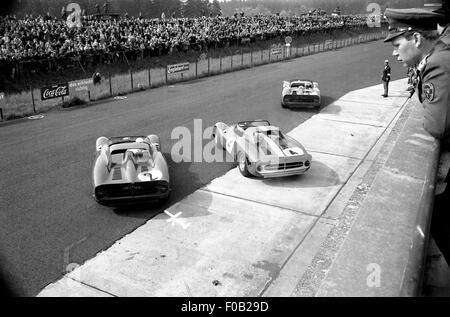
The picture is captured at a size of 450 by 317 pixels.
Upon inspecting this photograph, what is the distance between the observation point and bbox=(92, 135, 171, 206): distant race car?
7980 millimetres

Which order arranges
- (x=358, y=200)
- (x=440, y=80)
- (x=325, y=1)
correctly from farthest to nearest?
(x=325, y=1) < (x=358, y=200) < (x=440, y=80)

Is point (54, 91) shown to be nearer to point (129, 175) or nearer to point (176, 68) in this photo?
point (176, 68)

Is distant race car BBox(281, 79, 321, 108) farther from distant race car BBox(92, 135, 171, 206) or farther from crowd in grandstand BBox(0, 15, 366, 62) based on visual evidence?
crowd in grandstand BBox(0, 15, 366, 62)

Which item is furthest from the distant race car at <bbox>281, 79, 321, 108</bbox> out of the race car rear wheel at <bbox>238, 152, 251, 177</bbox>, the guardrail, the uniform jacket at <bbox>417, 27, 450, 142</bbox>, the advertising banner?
the uniform jacket at <bbox>417, 27, 450, 142</bbox>

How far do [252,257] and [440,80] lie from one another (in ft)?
17.3

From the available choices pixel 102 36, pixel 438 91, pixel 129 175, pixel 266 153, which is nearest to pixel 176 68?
pixel 102 36

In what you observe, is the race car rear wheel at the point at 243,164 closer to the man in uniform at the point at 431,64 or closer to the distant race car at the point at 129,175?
the distant race car at the point at 129,175

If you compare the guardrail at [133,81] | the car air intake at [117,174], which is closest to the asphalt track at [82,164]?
the car air intake at [117,174]

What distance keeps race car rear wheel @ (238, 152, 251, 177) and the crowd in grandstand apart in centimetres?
1705

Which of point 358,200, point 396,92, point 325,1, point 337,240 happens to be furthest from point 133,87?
point 325,1

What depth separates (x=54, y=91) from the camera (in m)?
18.4

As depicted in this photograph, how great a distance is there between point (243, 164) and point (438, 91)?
8.31 meters

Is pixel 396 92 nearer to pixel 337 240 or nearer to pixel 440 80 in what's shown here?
pixel 337 240

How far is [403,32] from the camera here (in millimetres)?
2699
